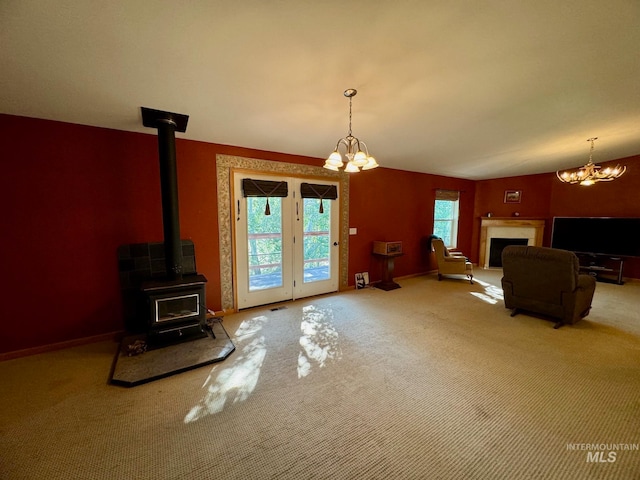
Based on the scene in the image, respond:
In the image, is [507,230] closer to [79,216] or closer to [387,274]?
[387,274]

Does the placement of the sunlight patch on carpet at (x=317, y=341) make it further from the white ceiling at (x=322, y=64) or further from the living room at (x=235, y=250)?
the white ceiling at (x=322, y=64)

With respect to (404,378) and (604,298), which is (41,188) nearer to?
(404,378)

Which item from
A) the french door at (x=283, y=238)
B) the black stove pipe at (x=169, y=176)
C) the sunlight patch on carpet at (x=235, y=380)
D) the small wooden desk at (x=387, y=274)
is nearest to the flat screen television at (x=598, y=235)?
the small wooden desk at (x=387, y=274)

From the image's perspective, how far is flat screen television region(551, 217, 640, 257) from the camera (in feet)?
15.7

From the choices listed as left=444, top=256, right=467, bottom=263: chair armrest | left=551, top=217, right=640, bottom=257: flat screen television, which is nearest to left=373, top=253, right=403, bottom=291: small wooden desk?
left=444, top=256, right=467, bottom=263: chair armrest

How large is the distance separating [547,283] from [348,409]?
3.07 meters

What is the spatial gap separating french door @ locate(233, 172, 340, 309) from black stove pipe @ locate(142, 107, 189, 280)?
920 millimetres

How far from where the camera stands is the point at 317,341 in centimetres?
277

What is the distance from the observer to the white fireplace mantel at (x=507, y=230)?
5992 mm

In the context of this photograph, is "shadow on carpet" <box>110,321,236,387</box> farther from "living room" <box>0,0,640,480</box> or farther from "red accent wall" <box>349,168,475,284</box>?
"red accent wall" <box>349,168,475,284</box>

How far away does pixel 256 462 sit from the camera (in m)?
1.39

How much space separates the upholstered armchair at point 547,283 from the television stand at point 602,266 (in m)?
2.97

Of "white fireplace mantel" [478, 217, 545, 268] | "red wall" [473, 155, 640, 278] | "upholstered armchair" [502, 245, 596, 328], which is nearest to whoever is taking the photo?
"upholstered armchair" [502, 245, 596, 328]

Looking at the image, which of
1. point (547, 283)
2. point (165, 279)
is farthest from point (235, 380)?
point (547, 283)
